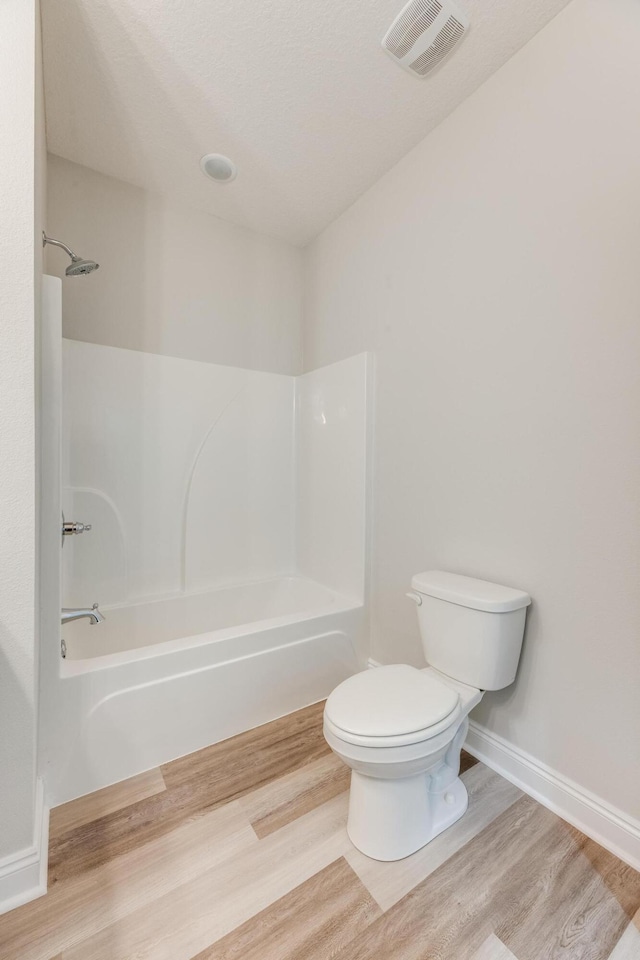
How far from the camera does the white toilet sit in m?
1.12

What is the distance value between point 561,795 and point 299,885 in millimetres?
868

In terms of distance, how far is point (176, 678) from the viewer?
156 cm

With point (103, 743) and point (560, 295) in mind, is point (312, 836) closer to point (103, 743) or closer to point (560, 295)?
point (103, 743)

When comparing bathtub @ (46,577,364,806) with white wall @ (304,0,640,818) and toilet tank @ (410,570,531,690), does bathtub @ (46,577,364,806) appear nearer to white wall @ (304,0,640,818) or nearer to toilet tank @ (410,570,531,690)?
white wall @ (304,0,640,818)

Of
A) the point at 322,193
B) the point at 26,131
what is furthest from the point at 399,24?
the point at 26,131

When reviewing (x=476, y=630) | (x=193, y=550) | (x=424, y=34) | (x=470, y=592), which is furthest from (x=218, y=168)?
(x=476, y=630)

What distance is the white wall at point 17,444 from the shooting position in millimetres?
1004

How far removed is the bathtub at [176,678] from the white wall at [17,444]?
1.06ft

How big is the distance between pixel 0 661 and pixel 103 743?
631mm

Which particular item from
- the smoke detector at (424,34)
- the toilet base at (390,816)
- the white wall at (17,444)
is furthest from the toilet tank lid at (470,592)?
the smoke detector at (424,34)

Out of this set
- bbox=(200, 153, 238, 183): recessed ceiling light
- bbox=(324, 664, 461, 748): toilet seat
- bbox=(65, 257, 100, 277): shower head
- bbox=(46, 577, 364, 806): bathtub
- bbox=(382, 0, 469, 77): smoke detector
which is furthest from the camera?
bbox=(200, 153, 238, 183): recessed ceiling light

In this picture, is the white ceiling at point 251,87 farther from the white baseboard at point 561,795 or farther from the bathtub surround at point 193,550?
the white baseboard at point 561,795

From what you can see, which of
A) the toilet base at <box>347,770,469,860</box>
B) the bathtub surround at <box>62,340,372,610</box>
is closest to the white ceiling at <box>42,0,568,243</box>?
the bathtub surround at <box>62,340,372,610</box>

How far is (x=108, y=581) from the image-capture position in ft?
6.81
